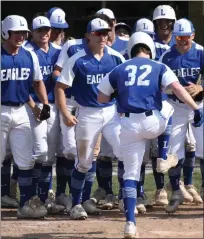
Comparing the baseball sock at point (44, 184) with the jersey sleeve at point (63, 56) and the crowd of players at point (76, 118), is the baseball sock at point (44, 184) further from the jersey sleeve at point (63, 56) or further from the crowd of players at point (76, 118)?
the jersey sleeve at point (63, 56)

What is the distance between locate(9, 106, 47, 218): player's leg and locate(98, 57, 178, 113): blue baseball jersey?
1.28 meters

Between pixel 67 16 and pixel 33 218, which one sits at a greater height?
pixel 67 16

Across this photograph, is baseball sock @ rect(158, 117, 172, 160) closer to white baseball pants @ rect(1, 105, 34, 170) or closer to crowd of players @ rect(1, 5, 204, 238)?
crowd of players @ rect(1, 5, 204, 238)

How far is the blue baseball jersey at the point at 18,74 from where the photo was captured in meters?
9.81

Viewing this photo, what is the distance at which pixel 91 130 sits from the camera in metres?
9.88

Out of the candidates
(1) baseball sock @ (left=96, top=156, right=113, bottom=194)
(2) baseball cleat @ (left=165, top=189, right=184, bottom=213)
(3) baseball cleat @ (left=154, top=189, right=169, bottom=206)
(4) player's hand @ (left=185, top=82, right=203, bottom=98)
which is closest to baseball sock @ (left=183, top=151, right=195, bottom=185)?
(3) baseball cleat @ (left=154, top=189, right=169, bottom=206)

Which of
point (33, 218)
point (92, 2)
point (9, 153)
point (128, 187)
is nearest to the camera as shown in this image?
point (128, 187)

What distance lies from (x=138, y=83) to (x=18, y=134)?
169cm

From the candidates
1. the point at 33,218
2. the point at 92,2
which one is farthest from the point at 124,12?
the point at 33,218

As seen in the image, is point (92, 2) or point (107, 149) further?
point (92, 2)

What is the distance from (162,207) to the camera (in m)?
10.7

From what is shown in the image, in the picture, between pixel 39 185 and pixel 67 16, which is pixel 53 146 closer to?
pixel 39 185

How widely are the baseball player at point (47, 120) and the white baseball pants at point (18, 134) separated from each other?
1.26 ft

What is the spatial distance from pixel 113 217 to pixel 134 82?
1.87 m
